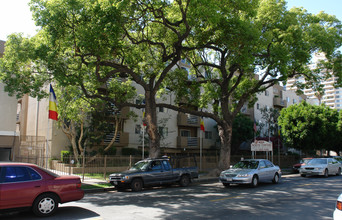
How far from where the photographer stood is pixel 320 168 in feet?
68.4

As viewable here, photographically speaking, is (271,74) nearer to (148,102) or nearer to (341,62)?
(341,62)

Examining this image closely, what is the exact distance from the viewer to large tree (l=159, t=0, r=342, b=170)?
51.3 feet

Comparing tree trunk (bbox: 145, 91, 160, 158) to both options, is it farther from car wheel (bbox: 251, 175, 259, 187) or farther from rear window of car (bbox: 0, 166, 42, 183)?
rear window of car (bbox: 0, 166, 42, 183)

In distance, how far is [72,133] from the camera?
2172 cm

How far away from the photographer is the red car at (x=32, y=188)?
7.28 meters

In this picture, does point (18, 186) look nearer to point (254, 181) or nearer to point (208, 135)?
point (254, 181)

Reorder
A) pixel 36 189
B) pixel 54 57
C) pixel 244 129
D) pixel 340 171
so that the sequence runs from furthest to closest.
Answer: pixel 244 129
pixel 340 171
pixel 54 57
pixel 36 189

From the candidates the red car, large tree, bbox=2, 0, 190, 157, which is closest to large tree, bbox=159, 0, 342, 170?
large tree, bbox=2, 0, 190, 157

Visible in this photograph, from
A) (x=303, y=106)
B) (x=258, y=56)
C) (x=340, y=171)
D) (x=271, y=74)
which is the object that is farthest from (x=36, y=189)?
(x=303, y=106)

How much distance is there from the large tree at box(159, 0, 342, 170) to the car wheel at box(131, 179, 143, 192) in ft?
23.4

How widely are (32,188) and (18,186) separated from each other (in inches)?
13.7

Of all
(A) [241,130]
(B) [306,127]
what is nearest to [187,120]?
(A) [241,130]

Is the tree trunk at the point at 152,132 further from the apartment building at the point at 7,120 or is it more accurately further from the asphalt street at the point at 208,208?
the apartment building at the point at 7,120

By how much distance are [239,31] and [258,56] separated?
466 cm
